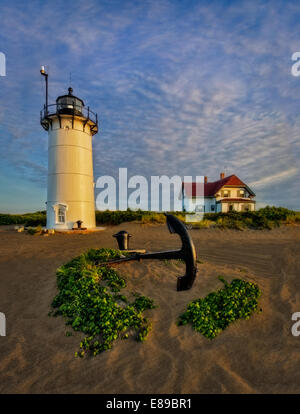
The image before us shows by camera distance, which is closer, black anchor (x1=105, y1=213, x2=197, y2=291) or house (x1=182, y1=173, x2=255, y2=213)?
black anchor (x1=105, y1=213, x2=197, y2=291)

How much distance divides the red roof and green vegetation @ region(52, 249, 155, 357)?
2826 centimetres

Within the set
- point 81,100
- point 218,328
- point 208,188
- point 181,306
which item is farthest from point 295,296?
point 208,188

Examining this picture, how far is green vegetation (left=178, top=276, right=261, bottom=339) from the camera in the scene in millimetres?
3285

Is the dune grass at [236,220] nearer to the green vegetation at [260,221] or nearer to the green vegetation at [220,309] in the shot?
the green vegetation at [260,221]

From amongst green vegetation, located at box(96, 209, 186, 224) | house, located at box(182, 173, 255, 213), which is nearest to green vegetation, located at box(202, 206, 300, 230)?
green vegetation, located at box(96, 209, 186, 224)

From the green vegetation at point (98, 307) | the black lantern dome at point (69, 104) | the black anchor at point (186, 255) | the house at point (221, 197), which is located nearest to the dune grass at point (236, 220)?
the black lantern dome at point (69, 104)

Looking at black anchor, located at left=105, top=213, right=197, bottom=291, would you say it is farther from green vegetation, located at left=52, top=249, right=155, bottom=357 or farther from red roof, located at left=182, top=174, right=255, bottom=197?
red roof, located at left=182, top=174, right=255, bottom=197

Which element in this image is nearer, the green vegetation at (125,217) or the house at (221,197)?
the green vegetation at (125,217)

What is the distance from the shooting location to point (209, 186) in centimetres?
3328

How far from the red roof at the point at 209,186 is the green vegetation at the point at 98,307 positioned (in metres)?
28.3

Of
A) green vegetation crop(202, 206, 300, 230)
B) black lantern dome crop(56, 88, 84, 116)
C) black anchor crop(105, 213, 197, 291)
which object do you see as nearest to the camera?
black anchor crop(105, 213, 197, 291)

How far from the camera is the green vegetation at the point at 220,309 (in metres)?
3.29

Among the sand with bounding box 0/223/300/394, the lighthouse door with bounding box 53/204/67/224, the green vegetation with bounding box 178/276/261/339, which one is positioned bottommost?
the sand with bounding box 0/223/300/394

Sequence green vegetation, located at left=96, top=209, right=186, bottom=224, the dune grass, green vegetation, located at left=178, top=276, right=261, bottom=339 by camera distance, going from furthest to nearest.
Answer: green vegetation, located at left=96, top=209, right=186, bottom=224, the dune grass, green vegetation, located at left=178, top=276, right=261, bottom=339
